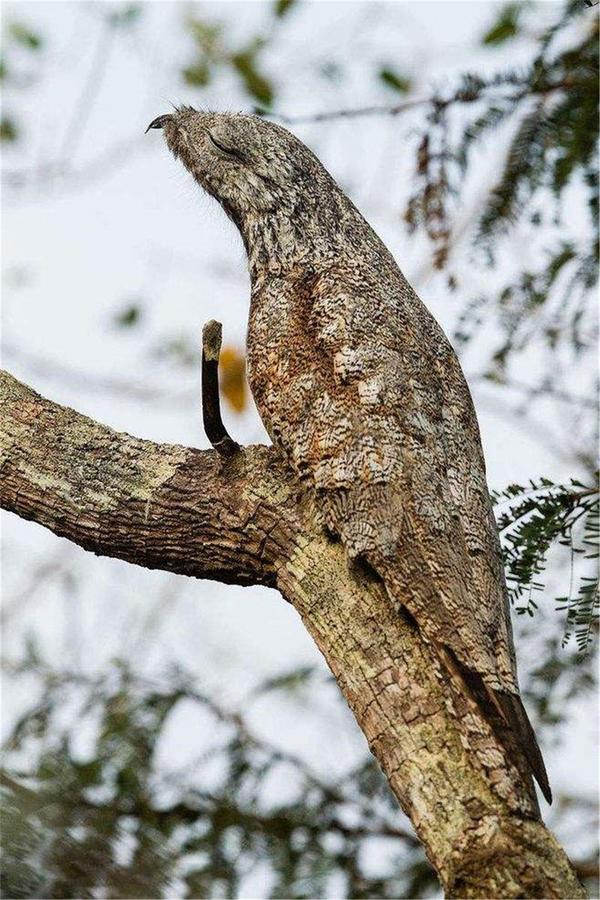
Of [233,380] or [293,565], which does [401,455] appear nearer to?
[293,565]

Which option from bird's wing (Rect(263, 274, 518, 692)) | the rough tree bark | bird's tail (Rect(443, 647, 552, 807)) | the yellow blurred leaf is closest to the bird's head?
bird's wing (Rect(263, 274, 518, 692))

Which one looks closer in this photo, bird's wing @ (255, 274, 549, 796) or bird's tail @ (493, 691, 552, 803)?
bird's tail @ (493, 691, 552, 803)

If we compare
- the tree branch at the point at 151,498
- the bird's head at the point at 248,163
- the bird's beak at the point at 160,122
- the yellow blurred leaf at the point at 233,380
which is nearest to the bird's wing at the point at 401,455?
the tree branch at the point at 151,498

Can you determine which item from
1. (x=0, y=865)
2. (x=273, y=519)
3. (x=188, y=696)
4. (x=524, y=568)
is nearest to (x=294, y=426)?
(x=273, y=519)

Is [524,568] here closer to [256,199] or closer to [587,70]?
[256,199]

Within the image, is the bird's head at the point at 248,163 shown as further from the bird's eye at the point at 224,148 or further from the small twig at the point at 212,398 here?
the small twig at the point at 212,398

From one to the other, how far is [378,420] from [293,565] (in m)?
0.44

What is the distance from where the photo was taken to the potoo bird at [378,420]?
2.46 meters

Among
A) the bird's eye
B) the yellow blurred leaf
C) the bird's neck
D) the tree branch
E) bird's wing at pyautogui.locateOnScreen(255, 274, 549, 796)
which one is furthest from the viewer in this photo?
the yellow blurred leaf

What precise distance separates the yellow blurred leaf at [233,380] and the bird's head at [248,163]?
257 centimetres

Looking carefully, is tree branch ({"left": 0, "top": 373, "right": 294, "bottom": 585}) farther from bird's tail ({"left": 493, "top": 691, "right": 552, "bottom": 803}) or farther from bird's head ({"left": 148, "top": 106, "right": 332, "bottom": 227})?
bird's head ({"left": 148, "top": 106, "right": 332, "bottom": 227})

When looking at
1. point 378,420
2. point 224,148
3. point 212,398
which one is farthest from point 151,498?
point 224,148

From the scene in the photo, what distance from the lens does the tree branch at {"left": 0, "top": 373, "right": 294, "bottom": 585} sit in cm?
271

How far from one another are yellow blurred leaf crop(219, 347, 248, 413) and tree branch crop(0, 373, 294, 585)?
11.8 feet
